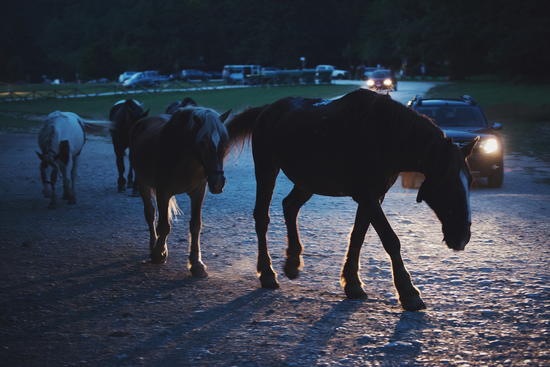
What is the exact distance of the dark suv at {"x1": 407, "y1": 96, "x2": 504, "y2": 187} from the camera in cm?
1302

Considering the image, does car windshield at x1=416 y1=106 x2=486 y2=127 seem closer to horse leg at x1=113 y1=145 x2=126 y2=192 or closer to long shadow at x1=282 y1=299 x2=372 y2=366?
horse leg at x1=113 y1=145 x2=126 y2=192

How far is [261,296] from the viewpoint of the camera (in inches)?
244

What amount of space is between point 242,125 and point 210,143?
938mm

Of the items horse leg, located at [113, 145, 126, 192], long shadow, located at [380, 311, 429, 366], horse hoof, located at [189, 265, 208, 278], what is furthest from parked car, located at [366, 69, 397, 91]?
long shadow, located at [380, 311, 429, 366]

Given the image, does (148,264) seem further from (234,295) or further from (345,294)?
(345,294)

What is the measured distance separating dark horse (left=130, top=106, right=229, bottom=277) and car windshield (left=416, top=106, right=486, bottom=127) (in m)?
8.09

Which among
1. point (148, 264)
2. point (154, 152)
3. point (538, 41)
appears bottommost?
point (148, 264)

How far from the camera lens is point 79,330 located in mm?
5246

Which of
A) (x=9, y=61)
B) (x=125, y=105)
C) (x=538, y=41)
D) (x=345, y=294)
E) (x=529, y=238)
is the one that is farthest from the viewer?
(x=9, y=61)

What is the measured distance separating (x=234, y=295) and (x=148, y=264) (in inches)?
66.3

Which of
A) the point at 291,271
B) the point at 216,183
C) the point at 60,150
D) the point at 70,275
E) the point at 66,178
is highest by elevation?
the point at 216,183

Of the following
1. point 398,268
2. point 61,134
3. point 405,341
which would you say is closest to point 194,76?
point 61,134

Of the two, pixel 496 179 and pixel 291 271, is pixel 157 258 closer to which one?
pixel 291 271

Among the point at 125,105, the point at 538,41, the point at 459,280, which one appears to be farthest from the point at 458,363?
the point at 538,41
